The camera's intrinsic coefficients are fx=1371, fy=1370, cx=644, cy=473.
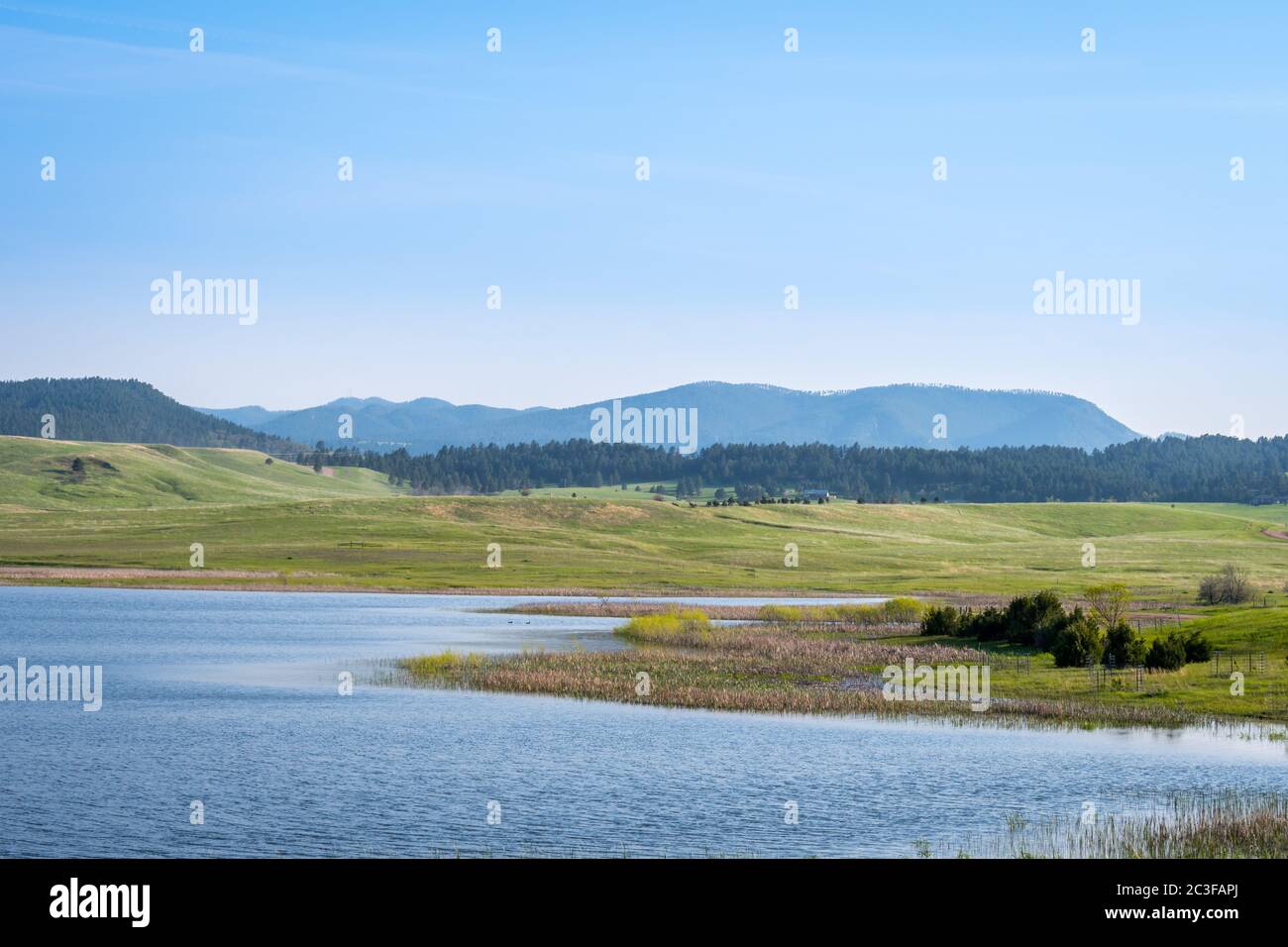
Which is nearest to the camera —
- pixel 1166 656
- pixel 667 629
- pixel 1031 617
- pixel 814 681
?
pixel 814 681

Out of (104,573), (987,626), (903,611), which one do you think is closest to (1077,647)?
(987,626)

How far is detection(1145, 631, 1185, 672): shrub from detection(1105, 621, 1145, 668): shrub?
0.97 metres

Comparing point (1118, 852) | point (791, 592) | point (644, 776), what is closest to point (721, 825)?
point (644, 776)

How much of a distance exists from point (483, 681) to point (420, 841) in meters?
29.0

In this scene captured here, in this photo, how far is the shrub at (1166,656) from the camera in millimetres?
65250

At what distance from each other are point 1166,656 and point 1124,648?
2951mm

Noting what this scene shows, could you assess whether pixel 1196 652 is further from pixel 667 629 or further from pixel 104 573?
pixel 104 573

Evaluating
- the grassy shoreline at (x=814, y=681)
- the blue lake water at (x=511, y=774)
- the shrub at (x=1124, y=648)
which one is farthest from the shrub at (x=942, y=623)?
the blue lake water at (x=511, y=774)

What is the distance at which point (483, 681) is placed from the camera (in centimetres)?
6294

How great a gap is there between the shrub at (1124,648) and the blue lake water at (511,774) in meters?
16.9

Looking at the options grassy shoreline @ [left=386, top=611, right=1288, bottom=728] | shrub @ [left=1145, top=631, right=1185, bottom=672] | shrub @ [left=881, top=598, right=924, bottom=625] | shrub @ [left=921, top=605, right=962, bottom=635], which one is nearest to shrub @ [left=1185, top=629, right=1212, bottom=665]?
shrub @ [left=1145, top=631, right=1185, bottom=672]

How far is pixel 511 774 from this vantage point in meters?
42.7

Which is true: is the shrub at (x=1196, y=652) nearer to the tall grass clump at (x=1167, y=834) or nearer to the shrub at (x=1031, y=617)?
the shrub at (x=1031, y=617)
